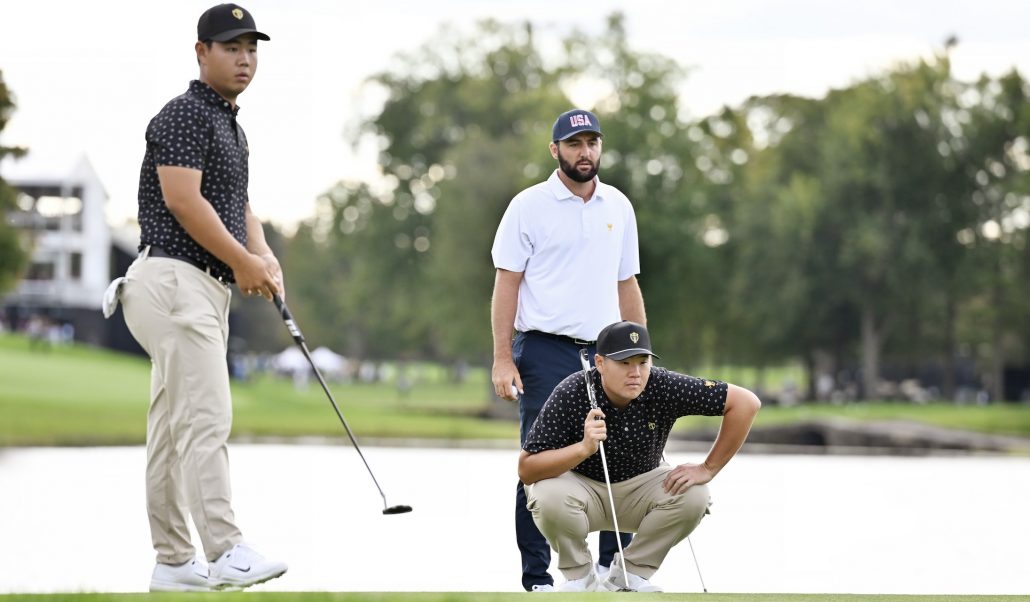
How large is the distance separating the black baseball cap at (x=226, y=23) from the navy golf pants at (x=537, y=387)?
215cm

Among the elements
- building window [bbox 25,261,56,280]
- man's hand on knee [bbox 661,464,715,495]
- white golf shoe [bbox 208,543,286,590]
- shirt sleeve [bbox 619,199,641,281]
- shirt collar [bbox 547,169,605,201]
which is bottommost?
building window [bbox 25,261,56,280]

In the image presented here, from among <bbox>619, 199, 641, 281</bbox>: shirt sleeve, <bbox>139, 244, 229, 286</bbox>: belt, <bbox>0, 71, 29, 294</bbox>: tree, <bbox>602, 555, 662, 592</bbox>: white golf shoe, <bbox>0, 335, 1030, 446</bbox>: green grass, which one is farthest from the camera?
<bbox>0, 71, 29, 294</bbox>: tree

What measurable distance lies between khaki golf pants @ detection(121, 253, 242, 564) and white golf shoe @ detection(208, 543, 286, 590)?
0.21 ft

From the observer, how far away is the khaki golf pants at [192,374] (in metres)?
6.13

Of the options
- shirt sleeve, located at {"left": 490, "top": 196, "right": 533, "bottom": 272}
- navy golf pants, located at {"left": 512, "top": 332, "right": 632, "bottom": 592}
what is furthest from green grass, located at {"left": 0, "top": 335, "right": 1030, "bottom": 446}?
shirt sleeve, located at {"left": 490, "top": 196, "right": 533, "bottom": 272}

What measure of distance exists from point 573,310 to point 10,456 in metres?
16.1

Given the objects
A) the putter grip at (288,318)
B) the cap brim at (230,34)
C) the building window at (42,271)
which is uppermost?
the cap brim at (230,34)

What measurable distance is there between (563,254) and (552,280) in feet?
0.44

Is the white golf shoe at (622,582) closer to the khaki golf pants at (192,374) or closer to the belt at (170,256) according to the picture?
the khaki golf pants at (192,374)

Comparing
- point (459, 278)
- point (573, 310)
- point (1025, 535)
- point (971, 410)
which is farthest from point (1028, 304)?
point (573, 310)

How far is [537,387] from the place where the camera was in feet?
25.1

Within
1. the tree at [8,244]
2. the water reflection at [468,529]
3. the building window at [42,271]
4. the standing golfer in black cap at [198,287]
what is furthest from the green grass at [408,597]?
the building window at [42,271]

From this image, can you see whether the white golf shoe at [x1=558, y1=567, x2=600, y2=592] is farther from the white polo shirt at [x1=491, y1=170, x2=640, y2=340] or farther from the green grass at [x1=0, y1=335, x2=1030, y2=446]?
the green grass at [x1=0, y1=335, x2=1030, y2=446]

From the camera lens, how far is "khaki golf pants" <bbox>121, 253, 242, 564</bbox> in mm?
6129
